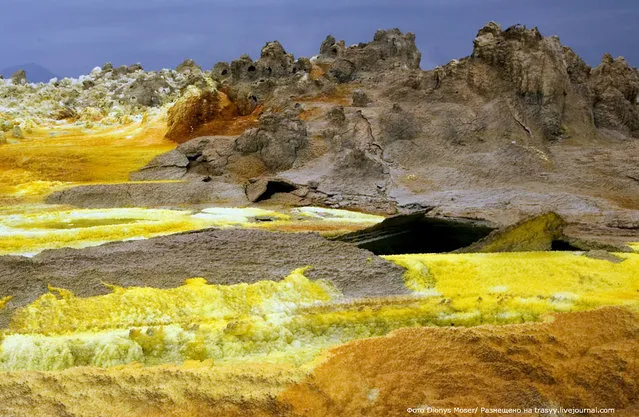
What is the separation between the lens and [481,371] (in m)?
5.38

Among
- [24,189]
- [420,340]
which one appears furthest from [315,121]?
[420,340]

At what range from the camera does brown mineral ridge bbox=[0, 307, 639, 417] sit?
4.79m

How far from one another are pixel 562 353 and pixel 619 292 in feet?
6.73

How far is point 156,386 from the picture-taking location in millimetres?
5027

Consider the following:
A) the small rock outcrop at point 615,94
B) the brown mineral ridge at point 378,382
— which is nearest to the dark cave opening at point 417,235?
the brown mineral ridge at point 378,382

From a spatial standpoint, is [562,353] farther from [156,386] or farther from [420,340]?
[156,386]

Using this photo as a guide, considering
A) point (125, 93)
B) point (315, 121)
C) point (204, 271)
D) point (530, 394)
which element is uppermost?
point (125, 93)

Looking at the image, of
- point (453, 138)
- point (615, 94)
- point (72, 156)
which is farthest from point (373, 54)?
point (72, 156)

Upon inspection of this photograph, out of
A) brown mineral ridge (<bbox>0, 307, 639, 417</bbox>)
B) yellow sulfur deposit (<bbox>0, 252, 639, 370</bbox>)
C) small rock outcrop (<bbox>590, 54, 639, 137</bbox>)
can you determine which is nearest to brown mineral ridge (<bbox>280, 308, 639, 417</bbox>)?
brown mineral ridge (<bbox>0, 307, 639, 417</bbox>)

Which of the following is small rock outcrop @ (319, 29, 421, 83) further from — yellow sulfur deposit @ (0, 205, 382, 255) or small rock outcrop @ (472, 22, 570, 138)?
yellow sulfur deposit @ (0, 205, 382, 255)

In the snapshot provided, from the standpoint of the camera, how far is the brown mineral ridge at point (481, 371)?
4.93m

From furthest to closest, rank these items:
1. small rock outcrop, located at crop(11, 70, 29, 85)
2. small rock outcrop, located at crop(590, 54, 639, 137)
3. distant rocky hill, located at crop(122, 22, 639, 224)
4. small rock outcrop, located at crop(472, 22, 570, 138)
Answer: small rock outcrop, located at crop(11, 70, 29, 85)
small rock outcrop, located at crop(590, 54, 639, 137)
small rock outcrop, located at crop(472, 22, 570, 138)
distant rocky hill, located at crop(122, 22, 639, 224)

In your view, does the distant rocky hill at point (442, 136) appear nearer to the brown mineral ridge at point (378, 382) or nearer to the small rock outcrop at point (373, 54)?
the small rock outcrop at point (373, 54)

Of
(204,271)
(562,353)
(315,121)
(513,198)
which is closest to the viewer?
(562,353)
